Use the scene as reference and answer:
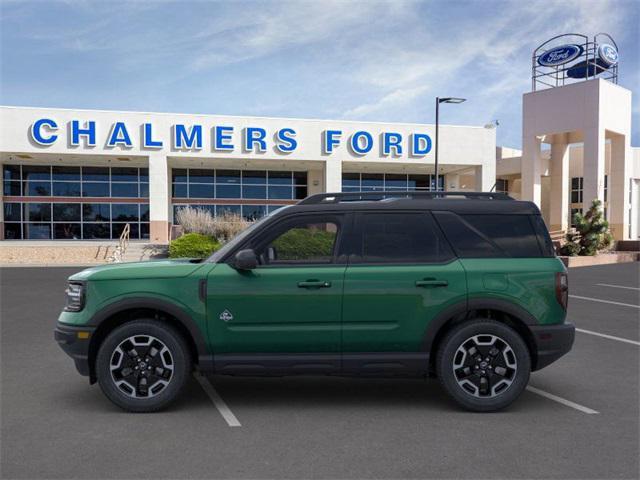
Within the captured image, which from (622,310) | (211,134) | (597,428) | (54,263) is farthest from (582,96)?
(597,428)

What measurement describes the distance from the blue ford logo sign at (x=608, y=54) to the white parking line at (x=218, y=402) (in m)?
33.0

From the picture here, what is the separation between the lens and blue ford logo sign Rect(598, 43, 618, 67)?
104 ft

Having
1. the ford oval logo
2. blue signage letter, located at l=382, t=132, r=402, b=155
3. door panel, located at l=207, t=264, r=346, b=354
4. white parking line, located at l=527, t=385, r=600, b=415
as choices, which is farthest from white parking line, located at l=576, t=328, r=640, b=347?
the ford oval logo

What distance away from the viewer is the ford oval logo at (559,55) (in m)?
31.7

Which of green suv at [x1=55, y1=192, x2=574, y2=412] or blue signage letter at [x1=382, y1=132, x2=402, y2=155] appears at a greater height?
blue signage letter at [x1=382, y1=132, x2=402, y2=155]

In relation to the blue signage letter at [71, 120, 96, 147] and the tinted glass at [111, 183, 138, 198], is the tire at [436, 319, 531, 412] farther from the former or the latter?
the tinted glass at [111, 183, 138, 198]

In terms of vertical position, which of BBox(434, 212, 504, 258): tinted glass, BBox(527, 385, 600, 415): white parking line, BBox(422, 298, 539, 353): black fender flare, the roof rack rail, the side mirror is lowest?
BBox(527, 385, 600, 415): white parking line

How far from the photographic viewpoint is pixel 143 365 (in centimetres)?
493

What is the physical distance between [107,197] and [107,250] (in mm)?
8882

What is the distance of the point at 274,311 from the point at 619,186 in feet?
110

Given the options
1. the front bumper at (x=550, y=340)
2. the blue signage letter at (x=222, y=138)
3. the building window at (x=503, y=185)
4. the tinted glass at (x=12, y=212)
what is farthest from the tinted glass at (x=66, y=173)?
the front bumper at (x=550, y=340)

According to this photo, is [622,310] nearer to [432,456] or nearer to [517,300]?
[517,300]

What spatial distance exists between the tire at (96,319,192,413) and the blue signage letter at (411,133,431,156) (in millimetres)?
30686

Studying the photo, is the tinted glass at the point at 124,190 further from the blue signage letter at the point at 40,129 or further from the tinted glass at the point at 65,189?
the blue signage letter at the point at 40,129
